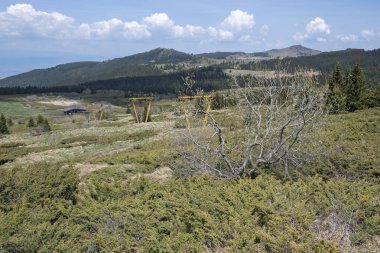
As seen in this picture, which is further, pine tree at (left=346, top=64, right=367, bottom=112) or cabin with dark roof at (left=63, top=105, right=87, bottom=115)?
cabin with dark roof at (left=63, top=105, right=87, bottom=115)

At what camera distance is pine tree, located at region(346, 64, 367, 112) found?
165 ft

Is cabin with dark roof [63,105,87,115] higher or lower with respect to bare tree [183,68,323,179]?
lower

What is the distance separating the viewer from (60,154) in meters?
33.8

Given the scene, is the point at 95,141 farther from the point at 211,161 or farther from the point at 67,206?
the point at 67,206

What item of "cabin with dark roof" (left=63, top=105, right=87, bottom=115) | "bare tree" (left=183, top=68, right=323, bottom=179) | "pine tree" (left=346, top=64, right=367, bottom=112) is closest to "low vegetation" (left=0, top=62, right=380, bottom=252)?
"bare tree" (left=183, top=68, right=323, bottom=179)

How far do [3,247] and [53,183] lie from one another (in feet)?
15.2

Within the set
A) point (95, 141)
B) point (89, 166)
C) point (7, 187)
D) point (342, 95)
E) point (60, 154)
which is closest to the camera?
point (7, 187)

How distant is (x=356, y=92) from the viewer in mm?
50594

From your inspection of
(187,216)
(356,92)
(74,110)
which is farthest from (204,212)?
(74,110)

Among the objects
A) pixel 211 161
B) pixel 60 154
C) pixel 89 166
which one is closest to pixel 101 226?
A: pixel 211 161

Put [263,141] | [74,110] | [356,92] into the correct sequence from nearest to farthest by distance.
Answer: [263,141], [356,92], [74,110]

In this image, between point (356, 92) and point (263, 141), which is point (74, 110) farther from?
point (263, 141)

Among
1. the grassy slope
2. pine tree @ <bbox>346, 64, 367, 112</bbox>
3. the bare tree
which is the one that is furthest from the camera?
pine tree @ <bbox>346, 64, 367, 112</bbox>

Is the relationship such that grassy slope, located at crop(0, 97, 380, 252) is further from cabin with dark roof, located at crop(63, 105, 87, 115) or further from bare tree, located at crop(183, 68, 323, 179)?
cabin with dark roof, located at crop(63, 105, 87, 115)
